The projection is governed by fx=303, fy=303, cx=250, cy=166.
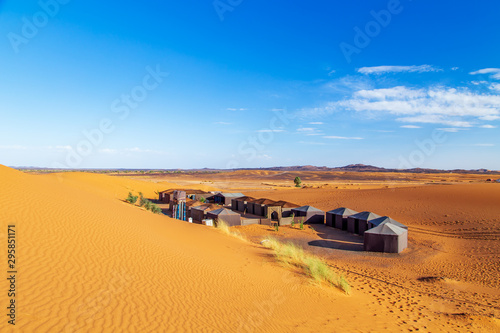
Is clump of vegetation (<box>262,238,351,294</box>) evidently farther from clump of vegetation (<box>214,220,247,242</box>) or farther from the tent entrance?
the tent entrance

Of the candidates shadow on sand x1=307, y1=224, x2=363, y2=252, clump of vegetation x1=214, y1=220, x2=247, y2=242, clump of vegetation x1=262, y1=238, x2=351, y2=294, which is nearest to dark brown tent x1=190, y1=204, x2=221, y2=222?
clump of vegetation x1=214, y1=220, x2=247, y2=242

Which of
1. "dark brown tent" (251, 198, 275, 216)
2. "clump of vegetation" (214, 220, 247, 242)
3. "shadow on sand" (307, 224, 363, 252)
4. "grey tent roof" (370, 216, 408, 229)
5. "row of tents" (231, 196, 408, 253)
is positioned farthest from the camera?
"dark brown tent" (251, 198, 275, 216)

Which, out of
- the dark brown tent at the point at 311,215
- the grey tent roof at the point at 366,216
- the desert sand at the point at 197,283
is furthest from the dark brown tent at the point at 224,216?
the grey tent roof at the point at 366,216

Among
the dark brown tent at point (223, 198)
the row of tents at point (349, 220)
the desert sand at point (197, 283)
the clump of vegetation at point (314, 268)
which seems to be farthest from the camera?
the dark brown tent at point (223, 198)

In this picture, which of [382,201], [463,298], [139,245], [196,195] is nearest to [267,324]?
[139,245]

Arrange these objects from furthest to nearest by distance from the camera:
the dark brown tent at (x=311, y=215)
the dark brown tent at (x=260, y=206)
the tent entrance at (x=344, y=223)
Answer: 1. the dark brown tent at (x=260, y=206)
2. the dark brown tent at (x=311, y=215)
3. the tent entrance at (x=344, y=223)

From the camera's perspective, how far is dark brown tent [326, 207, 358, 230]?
947 inches

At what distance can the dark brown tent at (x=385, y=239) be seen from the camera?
57.1 ft

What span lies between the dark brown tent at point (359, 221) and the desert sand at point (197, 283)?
4045mm

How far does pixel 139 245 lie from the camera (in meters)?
11.0

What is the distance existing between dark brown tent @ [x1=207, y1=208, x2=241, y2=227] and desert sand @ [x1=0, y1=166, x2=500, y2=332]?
5731 mm

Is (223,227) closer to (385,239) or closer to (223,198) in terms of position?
(385,239)

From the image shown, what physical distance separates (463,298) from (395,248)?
6.61 metres

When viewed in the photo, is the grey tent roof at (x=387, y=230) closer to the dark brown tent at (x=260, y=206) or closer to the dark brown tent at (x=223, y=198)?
the dark brown tent at (x=260, y=206)
